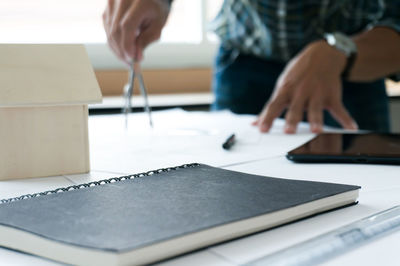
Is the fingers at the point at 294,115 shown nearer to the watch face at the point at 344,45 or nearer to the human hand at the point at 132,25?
the watch face at the point at 344,45

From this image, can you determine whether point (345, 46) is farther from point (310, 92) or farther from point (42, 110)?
point (42, 110)

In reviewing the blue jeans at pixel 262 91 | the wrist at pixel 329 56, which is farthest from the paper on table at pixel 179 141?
the blue jeans at pixel 262 91

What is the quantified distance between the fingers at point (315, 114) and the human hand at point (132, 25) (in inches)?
16.2

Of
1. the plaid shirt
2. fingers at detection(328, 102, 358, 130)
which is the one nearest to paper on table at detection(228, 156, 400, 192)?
fingers at detection(328, 102, 358, 130)

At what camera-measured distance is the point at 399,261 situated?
0.33m

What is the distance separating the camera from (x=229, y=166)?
679 mm

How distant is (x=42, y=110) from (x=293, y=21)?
96 cm

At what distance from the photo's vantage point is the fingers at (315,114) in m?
1.06

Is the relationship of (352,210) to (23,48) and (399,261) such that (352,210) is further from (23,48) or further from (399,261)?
(23,48)

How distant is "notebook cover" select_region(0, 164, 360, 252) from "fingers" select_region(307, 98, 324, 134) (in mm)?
583

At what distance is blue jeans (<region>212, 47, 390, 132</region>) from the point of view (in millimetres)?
1517

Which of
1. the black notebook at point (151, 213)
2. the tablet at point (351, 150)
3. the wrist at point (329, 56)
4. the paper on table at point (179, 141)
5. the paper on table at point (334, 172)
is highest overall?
the wrist at point (329, 56)

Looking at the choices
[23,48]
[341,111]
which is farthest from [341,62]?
[23,48]

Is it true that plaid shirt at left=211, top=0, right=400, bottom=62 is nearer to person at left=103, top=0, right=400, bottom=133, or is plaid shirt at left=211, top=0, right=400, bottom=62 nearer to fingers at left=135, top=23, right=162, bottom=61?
person at left=103, top=0, right=400, bottom=133
